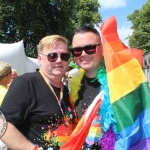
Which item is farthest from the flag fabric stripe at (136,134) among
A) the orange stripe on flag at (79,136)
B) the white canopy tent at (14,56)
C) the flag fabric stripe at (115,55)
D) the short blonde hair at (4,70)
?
the white canopy tent at (14,56)

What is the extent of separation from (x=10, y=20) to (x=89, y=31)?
15.7m

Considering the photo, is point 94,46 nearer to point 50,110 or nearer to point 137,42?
point 50,110

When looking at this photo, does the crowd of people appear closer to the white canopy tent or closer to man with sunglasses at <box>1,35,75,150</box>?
man with sunglasses at <box>1,35,75,150</box>

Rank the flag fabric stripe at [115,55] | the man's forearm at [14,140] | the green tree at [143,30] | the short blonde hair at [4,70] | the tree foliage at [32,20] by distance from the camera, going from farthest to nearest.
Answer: the green tree at [143,30] → the tree foliage at [32,20] → the short blonde hair at [4,70] → the flag fabric stripe at [115,55] → the man's forearm at [14,140]

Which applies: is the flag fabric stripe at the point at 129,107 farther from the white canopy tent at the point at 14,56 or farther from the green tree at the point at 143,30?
the green tree at the point at 143,30

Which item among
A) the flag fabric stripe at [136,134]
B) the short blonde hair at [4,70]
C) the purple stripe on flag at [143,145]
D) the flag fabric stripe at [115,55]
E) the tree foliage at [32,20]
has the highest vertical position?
the tree foliage at [32,20]

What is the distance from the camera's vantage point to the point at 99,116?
2.17 meters

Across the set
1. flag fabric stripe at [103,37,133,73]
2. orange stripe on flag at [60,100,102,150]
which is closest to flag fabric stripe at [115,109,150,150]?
orange stripe on flag at [60,100,102,150]

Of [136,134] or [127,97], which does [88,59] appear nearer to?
[127,97]

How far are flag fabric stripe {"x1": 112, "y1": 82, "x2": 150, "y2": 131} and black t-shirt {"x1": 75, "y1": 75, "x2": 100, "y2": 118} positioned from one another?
1.26 feet

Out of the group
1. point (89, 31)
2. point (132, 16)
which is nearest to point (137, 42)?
point (132, 16)

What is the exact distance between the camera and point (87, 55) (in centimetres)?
233

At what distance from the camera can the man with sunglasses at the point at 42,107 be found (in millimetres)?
1829

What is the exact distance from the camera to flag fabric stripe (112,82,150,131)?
6.27ft
